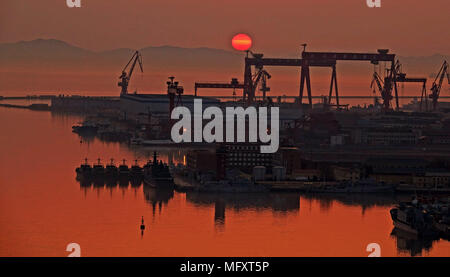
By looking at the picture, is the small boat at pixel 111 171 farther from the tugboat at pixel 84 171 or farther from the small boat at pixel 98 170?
the tugboat at pixel 84 171

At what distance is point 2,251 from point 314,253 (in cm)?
318

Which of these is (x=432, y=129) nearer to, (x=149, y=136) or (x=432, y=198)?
(x=149, y=136)

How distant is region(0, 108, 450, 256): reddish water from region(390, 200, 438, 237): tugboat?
0.18 metres

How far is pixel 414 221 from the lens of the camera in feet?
46.6

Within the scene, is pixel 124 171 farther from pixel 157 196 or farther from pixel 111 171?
pixel 157 196

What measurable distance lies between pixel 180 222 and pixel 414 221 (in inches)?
110

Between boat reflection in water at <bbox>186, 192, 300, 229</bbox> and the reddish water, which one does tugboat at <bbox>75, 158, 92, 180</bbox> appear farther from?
boat reflection in water at <bbox>186, 192, 300, 229</bbox>

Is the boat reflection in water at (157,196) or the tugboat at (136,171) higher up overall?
the tugboat at (136,171)

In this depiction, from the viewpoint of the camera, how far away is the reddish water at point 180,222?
12.6 meters

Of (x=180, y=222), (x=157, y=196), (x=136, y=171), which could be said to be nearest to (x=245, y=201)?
(x=157, y=196)

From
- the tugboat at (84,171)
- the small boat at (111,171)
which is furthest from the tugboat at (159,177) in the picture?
the tugboat at (84,171)

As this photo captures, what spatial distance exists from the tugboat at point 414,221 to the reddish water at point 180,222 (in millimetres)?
181
